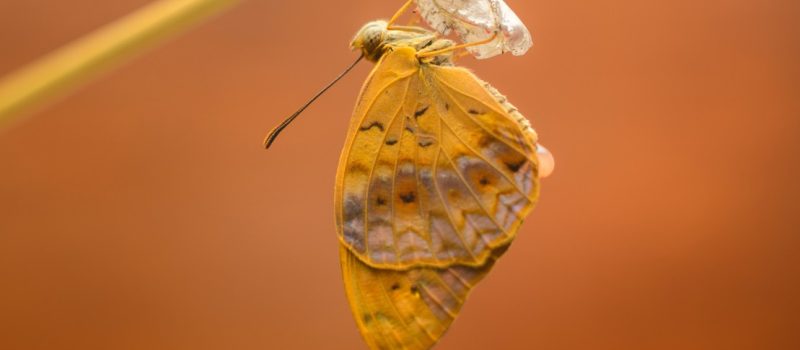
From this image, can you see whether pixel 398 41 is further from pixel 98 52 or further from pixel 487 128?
pixel 98 52

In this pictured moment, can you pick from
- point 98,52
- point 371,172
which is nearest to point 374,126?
point 371,172

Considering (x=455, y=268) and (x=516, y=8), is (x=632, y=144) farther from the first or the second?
(x=455, y=268)

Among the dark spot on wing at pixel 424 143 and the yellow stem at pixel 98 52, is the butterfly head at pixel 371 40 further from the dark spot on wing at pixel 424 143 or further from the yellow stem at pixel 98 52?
the yellow stem at pixel 98 52

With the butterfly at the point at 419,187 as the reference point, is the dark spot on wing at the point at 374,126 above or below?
above

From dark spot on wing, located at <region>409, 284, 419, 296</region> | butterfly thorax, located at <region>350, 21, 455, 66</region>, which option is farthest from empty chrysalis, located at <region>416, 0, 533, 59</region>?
dark spot on wing, located at <region>409, 284, 419, 296</region>

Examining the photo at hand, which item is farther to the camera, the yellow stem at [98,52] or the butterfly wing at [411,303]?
the butterfly wing at [411,303]

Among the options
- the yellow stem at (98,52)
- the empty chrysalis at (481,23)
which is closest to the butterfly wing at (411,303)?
the empty chrysalis at (481,23)

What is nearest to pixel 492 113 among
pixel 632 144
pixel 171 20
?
pixel 171 20
